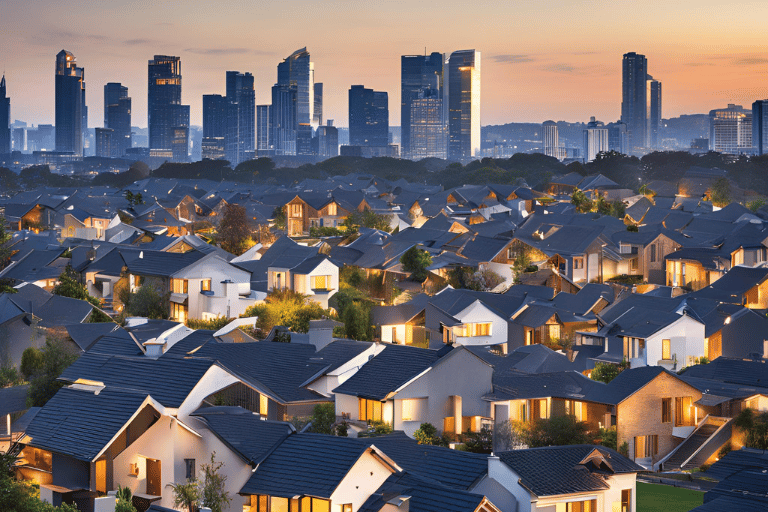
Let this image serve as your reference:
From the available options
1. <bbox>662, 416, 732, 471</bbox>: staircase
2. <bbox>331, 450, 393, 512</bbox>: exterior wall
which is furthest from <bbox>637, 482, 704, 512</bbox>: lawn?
<bbox>331, 450, 393, 512</bbox>: exterior wall

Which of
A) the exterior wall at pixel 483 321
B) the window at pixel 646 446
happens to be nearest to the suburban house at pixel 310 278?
the exterior wall at pixel 483 321

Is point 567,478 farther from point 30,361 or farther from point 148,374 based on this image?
point 30,361

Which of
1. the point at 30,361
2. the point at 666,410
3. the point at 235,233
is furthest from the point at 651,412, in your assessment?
the point at 235,233

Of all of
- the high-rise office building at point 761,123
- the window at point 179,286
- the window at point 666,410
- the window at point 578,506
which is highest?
the high-rise office building at point 761,123

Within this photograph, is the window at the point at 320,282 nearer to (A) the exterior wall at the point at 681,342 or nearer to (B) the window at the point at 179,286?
(B) the window at the point at 179,286

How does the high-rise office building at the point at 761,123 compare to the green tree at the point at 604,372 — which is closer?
the green tree at the point at 604,372
